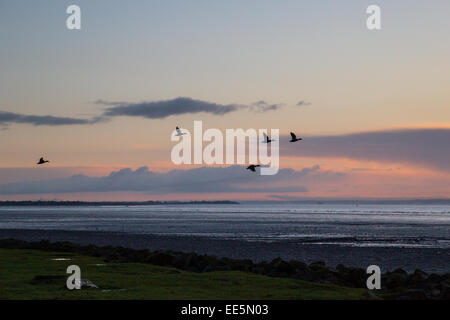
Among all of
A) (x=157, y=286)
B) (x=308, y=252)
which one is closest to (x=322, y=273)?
(x=157, y=286)

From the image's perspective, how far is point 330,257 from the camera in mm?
47219

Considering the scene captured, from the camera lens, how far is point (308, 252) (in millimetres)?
51062

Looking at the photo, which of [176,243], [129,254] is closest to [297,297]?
[129,254]

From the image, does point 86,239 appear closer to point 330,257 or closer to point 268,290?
point 330,257

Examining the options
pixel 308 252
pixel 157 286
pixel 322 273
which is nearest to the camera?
pixel 157 286

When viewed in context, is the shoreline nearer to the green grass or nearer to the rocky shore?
the rocky shore

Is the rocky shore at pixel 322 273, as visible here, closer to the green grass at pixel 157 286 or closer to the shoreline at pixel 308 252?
the green grass at pixel 157 286

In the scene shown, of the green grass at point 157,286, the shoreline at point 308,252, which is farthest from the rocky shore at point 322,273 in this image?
the shoreline at point 308,252

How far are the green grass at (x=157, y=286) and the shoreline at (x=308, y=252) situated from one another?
55.4ft

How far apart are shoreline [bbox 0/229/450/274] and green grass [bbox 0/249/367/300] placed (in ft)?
55.4

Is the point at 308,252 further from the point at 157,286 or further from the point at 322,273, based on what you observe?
the point at 157,286

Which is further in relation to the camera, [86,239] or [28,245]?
[86,239]

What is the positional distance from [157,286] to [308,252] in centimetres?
2944
